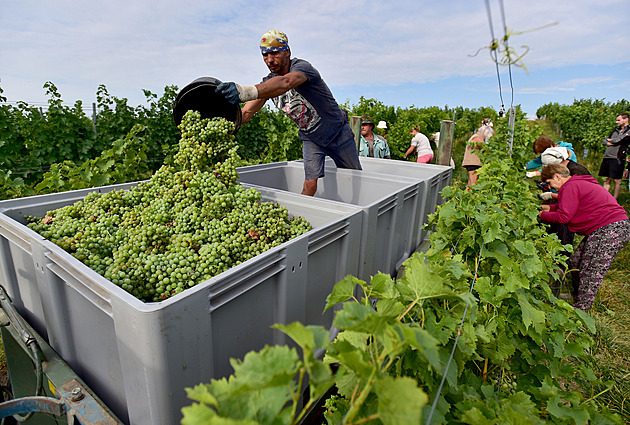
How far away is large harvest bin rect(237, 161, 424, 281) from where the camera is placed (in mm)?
2318

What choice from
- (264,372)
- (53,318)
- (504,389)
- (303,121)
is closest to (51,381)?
(53,318)

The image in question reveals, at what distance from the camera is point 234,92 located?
2.36 meters

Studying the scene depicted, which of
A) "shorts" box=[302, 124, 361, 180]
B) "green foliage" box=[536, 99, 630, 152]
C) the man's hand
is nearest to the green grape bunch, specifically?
the man's hand

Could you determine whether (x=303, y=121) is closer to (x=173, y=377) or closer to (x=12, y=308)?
(x=12, y=308)

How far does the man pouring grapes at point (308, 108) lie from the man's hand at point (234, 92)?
0.32m

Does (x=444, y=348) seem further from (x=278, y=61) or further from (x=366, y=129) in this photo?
(x=366, y=129)

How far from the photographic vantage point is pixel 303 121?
12.3 ft

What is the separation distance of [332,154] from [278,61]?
1224 mm

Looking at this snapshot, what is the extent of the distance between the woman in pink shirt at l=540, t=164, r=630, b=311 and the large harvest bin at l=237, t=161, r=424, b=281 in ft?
5.50

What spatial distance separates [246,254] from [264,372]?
3.92 ft

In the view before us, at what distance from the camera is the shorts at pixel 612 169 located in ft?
28.9

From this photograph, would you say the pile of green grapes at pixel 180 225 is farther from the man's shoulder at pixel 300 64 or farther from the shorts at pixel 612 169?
the shorts at pixel 612 169

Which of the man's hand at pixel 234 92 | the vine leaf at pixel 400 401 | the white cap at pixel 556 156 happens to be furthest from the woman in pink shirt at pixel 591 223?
the vine leaf at pixel 400 401

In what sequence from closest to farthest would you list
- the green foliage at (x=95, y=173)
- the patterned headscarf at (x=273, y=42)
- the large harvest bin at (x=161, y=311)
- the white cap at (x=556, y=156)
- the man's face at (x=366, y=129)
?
1. the large harvest bin at (x=161, y=311)
2. the patterned headscarf at (x=273, y=42)
3. the green foliage at (x=95, y=173)
4. the white cap at (x=556, y=156)
5. the man's face at (x=366, y=129)
